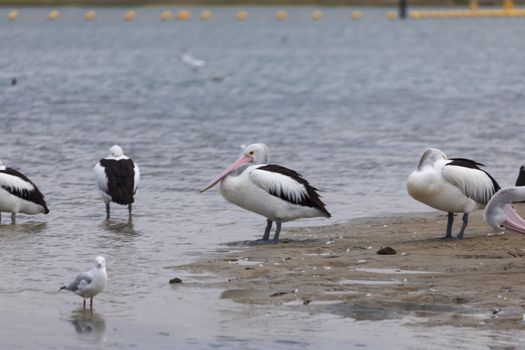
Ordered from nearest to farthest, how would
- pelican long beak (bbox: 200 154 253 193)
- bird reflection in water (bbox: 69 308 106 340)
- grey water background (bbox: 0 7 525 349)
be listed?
bird reflection in water (bbox: 69 308 106 340)
grey water background (bbox: 0 7 525 349)
pelican long beak (bbox: 200 154 253 193)

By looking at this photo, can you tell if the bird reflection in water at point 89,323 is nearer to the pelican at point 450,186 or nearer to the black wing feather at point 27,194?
the pelican at point 450,186

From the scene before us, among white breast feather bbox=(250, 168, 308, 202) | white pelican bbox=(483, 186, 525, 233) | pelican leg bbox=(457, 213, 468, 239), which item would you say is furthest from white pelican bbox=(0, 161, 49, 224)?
white pelican bbox=(483, 186, 525, 233)

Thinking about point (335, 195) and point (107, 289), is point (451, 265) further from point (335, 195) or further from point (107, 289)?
point (335, 195)

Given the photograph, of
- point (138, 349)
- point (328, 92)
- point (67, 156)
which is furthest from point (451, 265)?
point (328, 92)

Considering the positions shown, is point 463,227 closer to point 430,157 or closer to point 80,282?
point 430,157

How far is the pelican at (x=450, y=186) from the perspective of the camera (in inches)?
472

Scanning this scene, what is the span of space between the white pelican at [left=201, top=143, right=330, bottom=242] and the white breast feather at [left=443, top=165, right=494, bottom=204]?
1188mm

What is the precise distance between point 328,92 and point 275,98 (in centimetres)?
286

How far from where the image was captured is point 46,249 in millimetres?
12016

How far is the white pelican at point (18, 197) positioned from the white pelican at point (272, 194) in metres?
2.27

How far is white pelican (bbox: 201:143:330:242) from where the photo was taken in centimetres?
1219

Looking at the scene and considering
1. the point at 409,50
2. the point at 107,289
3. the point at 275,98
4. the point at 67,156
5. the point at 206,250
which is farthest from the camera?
the point at 409,50

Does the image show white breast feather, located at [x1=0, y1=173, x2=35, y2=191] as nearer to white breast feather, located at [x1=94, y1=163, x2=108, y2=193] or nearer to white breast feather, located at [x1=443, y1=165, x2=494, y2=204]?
white breast feather, located at [x1=94, y1=163, x2=108, y2=193]

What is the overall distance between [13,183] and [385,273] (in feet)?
15.4
